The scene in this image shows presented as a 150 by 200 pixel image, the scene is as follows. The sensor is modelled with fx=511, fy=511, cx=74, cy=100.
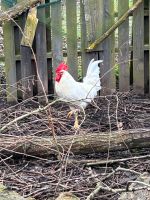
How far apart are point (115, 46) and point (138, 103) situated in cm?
84

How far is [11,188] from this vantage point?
4121 millimetres

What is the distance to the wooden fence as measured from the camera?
646 cm

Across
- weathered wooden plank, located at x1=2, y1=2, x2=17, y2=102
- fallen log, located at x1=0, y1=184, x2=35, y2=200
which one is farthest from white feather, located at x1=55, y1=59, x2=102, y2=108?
fallen log, located at x1=0, y1=184, x2=35, y2=200

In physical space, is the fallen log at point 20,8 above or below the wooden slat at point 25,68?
above

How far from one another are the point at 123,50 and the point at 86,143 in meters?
2.20

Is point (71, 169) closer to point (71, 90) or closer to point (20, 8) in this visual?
point (71, 90)

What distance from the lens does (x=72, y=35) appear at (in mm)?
6484

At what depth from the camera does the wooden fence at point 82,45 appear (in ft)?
21.2

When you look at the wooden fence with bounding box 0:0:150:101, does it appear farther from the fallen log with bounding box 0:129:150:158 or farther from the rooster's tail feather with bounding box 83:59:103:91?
the fallen log with bounding box 0:129:150:158

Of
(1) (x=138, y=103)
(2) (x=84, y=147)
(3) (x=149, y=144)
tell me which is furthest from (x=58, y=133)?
(1) (x=138, y=103)

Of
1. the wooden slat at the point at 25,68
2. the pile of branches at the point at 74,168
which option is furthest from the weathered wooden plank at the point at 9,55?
the pile of branches at the point at 74,168

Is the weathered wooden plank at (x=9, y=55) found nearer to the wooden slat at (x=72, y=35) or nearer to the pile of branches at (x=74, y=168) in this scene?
the wooden slat at (x=72, y=35)

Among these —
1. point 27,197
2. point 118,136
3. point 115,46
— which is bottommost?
point 27,197

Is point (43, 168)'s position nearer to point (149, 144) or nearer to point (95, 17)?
point (149, 144)
